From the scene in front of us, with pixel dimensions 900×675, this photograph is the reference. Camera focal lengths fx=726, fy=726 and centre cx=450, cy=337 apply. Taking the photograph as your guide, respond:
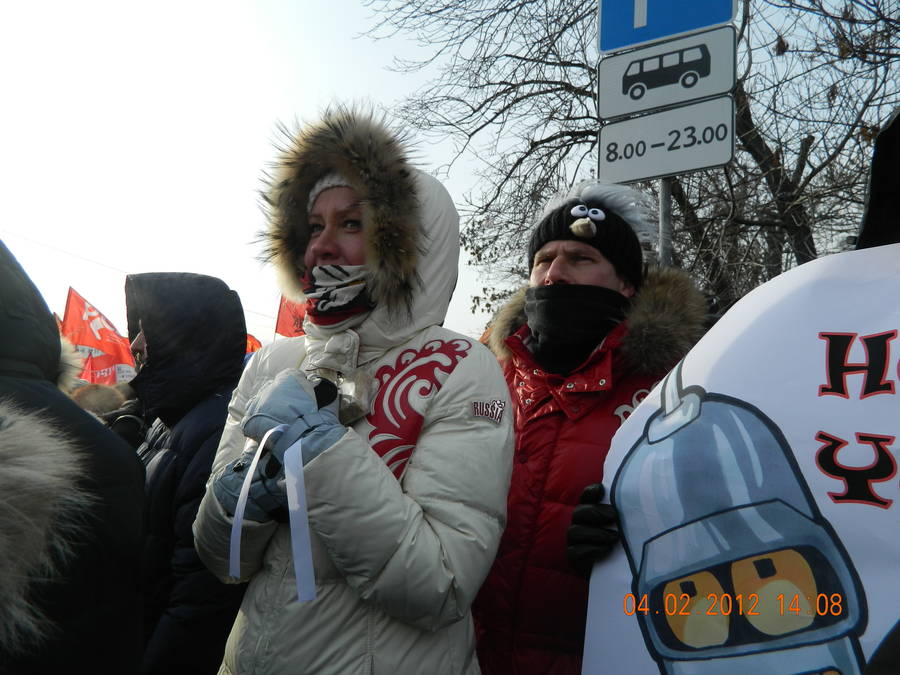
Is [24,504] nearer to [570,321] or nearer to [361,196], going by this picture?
[361,196]

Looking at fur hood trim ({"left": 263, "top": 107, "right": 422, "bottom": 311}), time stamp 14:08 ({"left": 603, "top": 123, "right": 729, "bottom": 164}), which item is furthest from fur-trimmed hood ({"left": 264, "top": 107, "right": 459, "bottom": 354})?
time stamp 14:08 ({"left": 603, "top": 123, "right": 729, "bottom": 164})

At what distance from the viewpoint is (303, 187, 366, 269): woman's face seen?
1882 millimetres

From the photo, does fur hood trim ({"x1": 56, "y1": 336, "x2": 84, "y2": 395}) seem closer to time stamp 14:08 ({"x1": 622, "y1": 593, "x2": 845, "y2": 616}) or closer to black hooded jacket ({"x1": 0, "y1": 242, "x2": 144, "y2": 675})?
black hooded jacket ({"x1": 0, "y1": 242, "x2": 144, "y2": 675})

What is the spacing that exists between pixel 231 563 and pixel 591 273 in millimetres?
1404

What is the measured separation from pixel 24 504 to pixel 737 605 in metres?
1.17

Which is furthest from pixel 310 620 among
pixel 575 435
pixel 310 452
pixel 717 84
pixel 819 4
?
pixel 819 4

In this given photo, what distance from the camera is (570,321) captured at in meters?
2.23

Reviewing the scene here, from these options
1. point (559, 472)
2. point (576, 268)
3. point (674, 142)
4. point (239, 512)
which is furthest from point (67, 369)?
point (674, 142)

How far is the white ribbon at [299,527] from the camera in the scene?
1427mm

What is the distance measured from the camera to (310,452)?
1.48 m

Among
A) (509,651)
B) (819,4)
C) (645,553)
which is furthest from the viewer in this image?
(819,4)

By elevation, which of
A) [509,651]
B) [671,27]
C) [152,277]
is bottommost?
[509,651]

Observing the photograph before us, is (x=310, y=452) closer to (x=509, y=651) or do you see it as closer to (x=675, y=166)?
(x=509, y=651)

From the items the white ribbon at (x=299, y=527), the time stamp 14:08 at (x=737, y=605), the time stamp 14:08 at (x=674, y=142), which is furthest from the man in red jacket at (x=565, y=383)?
the white ribbon at (x=299, y=527)
